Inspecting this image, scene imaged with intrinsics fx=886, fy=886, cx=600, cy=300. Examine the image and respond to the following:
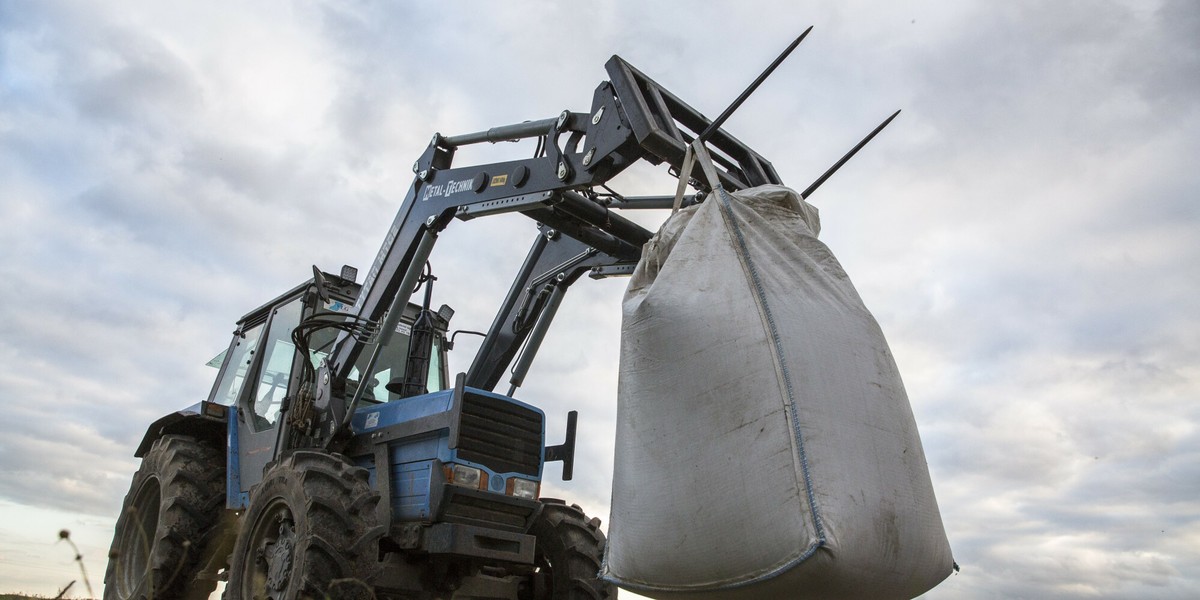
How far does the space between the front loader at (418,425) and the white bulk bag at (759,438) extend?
0.68m

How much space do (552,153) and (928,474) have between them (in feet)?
8.19

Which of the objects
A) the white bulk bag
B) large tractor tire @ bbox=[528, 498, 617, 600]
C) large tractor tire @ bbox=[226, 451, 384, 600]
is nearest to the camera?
the white bulk bag

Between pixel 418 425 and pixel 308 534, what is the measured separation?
32.0 inches

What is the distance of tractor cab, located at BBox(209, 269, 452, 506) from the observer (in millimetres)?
5227

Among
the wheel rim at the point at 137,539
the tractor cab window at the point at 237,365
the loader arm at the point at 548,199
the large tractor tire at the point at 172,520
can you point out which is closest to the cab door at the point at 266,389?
the tractor cab window at the point at 237,365

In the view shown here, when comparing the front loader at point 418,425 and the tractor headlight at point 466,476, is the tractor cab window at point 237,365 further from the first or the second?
the tractor headlight at point 466,476

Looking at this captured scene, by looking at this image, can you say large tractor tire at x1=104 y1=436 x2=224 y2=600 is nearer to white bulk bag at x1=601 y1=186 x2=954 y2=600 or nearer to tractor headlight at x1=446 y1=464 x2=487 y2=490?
tractor headlight at x1=446 y1=464 x2=487 y2=490

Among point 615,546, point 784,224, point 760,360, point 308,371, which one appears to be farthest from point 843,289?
point 308,371

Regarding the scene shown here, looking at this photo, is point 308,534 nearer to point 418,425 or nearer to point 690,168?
point 418,425

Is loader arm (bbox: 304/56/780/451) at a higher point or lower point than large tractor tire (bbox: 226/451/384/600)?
higher

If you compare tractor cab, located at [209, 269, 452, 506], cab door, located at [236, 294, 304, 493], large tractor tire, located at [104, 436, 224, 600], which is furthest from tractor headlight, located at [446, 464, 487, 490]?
large tractor tire, located at [104, 436, 224, 600]

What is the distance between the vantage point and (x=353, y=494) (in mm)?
4031

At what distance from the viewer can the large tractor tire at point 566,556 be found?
4691mm

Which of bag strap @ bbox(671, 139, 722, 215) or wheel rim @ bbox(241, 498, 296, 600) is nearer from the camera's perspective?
bag strap @ bbox(671, 139, 722, 215)
